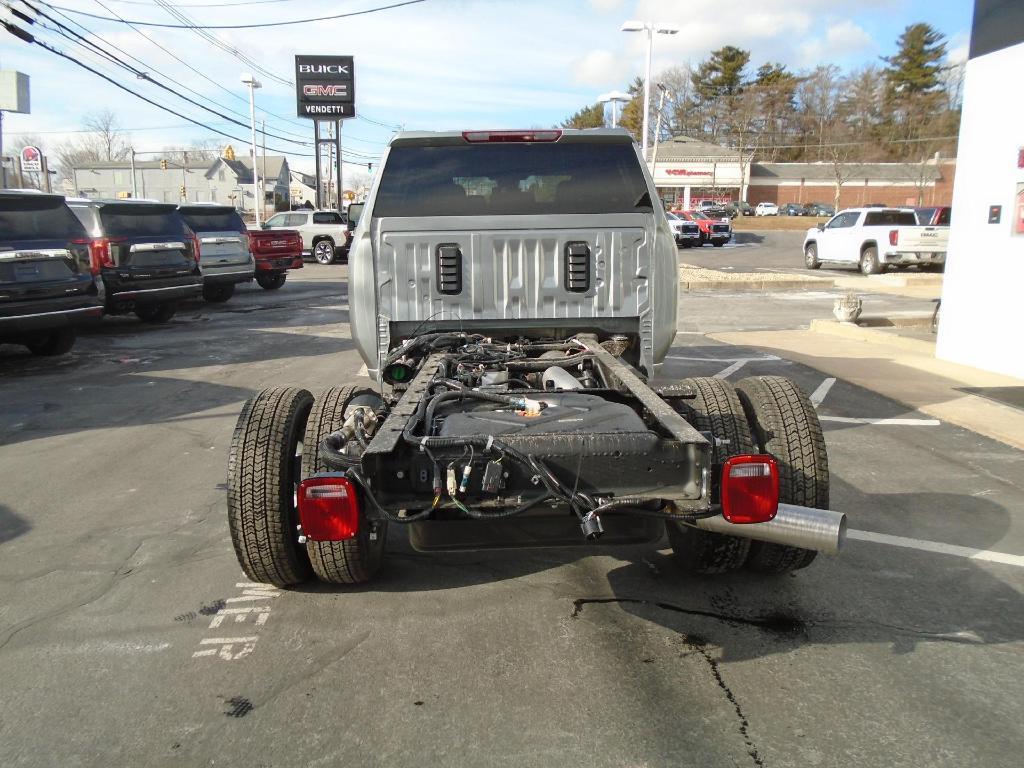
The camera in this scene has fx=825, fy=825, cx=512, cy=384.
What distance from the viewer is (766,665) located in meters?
3.26

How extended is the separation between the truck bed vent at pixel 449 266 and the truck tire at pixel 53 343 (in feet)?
25.6

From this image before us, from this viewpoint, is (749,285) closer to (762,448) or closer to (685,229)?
(762,448)

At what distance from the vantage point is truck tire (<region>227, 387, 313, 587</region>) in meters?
3.62

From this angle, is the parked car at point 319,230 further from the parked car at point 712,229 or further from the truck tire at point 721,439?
the truck tire at point 721,439

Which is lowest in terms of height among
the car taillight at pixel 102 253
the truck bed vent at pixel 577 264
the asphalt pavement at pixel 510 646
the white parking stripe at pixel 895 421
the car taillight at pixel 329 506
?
the asphalt pavement at pixel 510 646

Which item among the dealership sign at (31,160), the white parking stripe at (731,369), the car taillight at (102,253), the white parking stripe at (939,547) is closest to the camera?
the white parking stripe at (939,547)

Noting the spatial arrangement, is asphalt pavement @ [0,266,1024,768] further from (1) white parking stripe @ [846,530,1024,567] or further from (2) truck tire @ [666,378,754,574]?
(2) truck tire @ [666,378,754,574]

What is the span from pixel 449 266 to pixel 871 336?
28.9 ft

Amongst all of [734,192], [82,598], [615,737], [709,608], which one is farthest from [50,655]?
[734,192]

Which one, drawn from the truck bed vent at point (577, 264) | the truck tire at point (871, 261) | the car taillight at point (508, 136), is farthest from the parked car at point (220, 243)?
the truck tire at point (871, 261)

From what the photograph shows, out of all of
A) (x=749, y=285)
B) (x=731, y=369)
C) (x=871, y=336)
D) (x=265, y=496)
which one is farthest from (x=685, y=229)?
(x=265, y=496)

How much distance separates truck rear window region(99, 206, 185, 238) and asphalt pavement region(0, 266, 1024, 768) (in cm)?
828

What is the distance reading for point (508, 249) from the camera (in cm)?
519

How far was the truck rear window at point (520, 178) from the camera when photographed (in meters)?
5.40
